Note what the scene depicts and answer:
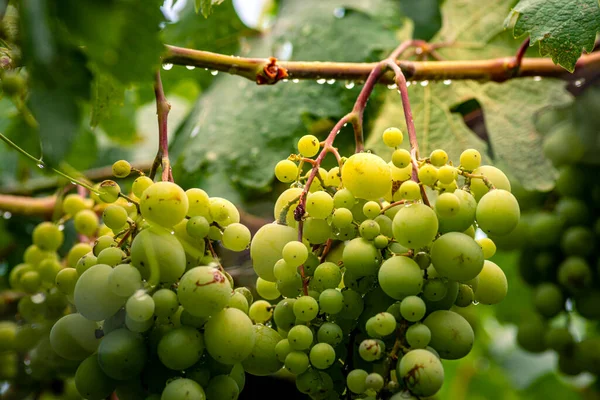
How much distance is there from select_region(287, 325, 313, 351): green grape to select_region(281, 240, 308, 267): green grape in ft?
0.22

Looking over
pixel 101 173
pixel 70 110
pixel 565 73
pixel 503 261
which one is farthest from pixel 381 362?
pixel 503 261

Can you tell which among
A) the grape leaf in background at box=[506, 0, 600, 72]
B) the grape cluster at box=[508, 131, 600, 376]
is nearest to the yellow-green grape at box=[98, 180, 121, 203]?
the grape leaf in background at box=[506, 0, 600, 72]

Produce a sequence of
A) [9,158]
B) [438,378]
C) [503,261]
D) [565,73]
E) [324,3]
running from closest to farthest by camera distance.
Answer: [438,378], [565,73], [324,3], [9,158], [503,261]

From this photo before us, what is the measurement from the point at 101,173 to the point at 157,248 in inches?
41.6

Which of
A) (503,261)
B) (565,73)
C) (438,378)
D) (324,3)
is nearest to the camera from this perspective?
(438,378)

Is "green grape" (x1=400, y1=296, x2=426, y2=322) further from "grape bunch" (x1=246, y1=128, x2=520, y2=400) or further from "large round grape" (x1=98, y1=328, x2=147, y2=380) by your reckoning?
"large round grape" (x1=98, y1=328, x2=147, y2=380)

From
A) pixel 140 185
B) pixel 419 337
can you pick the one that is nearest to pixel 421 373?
pixel 419 337

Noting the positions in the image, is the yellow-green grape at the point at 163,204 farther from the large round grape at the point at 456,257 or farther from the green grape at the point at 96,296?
the large round grape at the point at 456,257

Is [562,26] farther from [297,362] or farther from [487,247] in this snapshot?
[297,362]

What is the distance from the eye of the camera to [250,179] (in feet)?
4.55

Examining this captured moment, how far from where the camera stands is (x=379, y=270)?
706 mm

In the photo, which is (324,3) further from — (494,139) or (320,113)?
(494,139)

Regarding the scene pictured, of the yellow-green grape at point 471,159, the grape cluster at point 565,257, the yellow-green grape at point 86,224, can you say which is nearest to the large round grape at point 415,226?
the yellow-green grape at point 471,159

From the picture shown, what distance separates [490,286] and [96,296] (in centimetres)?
43
